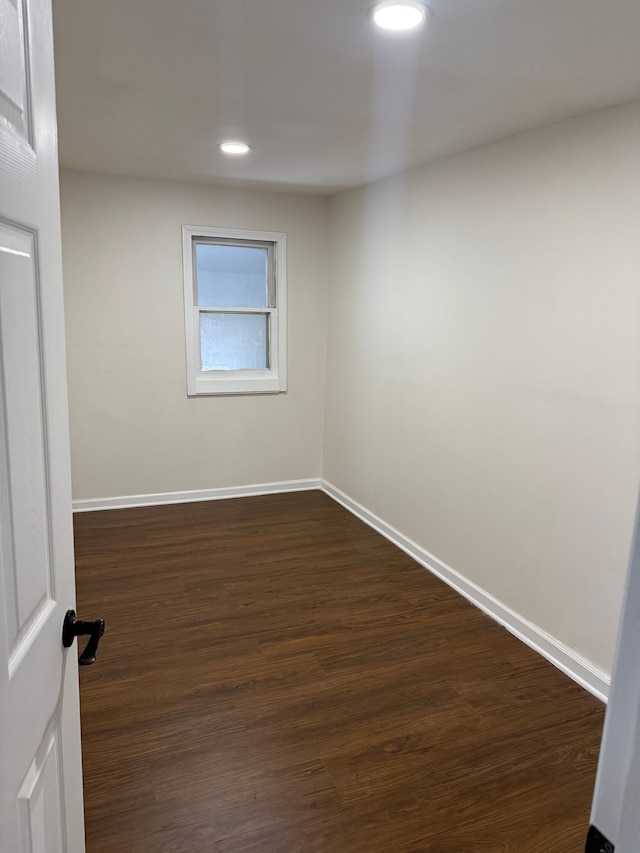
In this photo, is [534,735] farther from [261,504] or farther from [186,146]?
[186,146]

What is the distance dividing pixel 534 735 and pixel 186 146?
323cm

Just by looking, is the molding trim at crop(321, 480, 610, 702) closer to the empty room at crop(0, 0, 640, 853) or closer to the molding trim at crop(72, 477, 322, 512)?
the empty room at crop(0, 0, 640, 853)

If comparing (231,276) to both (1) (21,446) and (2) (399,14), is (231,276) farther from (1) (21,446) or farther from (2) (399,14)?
(1) (21,446)

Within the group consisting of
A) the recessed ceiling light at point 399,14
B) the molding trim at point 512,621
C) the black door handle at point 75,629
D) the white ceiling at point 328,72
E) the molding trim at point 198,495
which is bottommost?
the molding trim at point 512,621

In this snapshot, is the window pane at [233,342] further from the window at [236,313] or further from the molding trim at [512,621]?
the molding trim at [512,621]

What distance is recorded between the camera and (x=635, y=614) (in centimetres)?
55

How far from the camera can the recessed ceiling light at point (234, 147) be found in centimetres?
304

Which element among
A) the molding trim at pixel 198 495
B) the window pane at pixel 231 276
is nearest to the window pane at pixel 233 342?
the window pane at pixel 231 276

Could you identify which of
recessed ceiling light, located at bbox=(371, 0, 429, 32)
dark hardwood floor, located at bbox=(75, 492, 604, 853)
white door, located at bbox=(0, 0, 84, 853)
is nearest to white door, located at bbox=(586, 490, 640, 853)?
white door, located at bbox=(0, 0, 84, 853)

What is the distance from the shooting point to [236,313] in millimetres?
4555

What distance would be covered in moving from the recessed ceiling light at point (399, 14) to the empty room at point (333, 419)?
2cm

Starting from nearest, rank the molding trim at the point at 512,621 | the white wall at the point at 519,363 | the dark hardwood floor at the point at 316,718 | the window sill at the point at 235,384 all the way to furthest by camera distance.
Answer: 1. the dark hardwood floor at the point at 316,718
2. the white wall at the point at 519,363
3. the molding trim at the point at 512,621
4. the window sill at the point at 235,384

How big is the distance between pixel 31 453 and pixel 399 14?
5.15ft

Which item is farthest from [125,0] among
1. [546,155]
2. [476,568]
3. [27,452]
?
[476,568]
